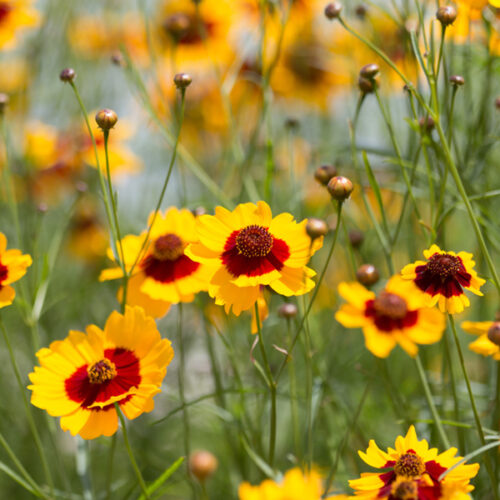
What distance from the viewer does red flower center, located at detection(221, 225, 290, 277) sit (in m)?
0.59

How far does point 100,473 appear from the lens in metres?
1.31

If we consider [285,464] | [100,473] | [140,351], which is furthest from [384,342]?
[100,473]

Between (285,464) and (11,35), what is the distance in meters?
0.82

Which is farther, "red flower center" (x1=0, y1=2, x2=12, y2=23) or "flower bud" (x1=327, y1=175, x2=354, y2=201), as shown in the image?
"red flower center" (x1=0, y1=2, x2=12, y2=23)

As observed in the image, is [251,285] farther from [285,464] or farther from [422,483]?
[285,464]

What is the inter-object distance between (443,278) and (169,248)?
295 millimetres

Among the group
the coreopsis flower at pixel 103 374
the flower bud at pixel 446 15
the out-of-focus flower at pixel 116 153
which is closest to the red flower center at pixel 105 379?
the coreopsis flower at pixel 103 374

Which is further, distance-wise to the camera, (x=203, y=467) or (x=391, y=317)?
(x=391, y=317)

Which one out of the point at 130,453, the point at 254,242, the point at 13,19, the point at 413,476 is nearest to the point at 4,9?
the point at 13,19

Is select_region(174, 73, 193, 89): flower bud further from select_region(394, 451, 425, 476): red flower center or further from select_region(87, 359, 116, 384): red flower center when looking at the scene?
select_region(394, 451, 425, 476): red flower center

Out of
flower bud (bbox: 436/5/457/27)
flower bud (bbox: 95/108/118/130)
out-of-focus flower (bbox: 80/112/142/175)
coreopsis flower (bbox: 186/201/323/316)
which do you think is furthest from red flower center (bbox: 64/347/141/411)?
out-of-focus flower (bbox: 80/112/142/175)

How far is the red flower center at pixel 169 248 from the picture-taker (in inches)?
28.6

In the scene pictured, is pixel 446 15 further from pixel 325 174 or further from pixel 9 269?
pixel 9 269

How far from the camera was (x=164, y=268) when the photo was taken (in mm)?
709
